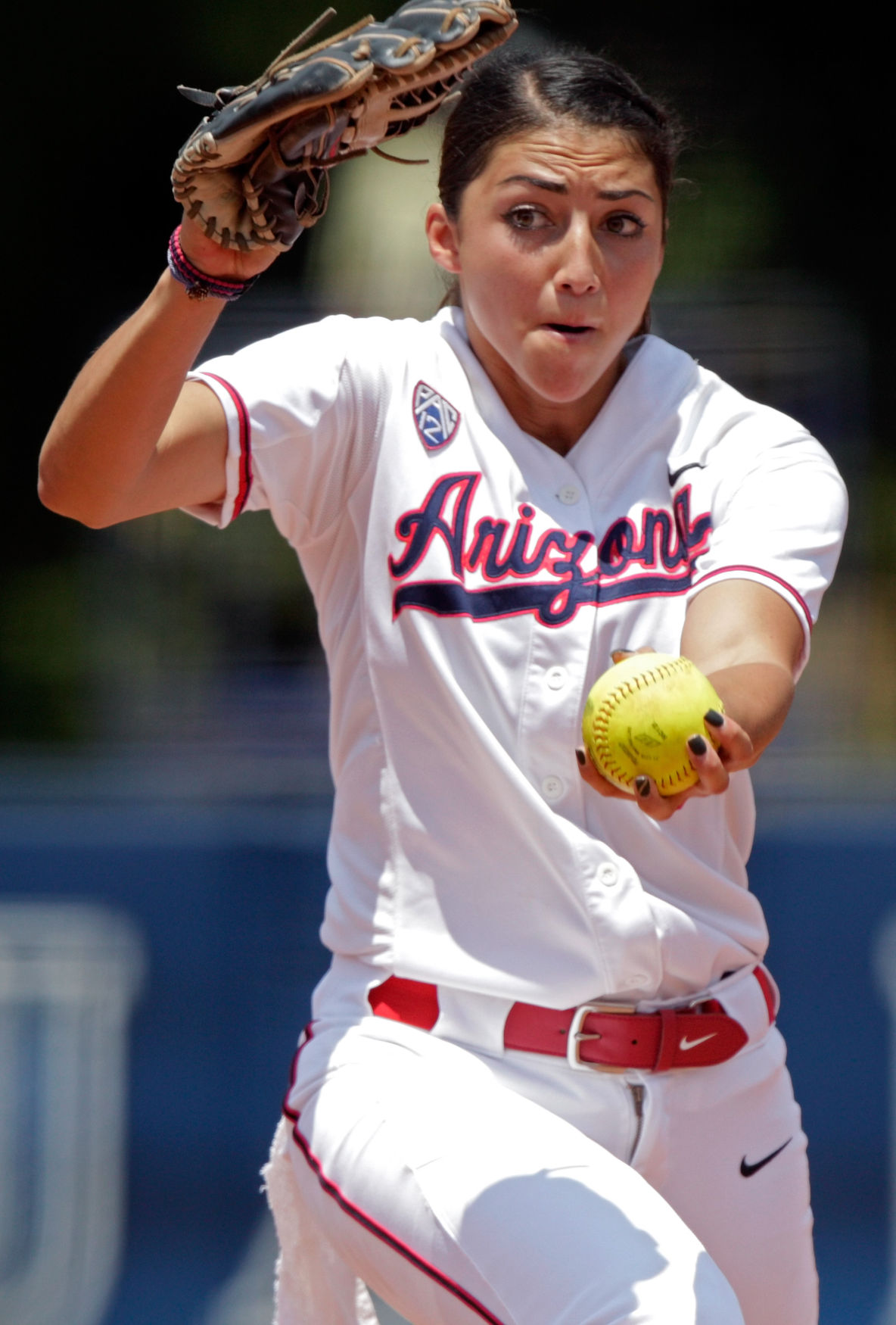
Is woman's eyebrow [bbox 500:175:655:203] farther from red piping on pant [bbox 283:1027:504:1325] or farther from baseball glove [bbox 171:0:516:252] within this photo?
red piping on pant [bbox 283:1027:504:1325]

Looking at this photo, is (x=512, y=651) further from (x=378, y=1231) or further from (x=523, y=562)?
(x=378, y=1231)

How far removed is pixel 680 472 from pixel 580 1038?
0.67 meters

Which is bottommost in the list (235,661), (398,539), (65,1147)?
(65,1147)

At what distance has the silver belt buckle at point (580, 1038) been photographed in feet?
5.70

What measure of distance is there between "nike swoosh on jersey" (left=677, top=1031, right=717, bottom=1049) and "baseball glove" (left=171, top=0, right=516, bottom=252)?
3.10 ft

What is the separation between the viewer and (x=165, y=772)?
4.04m

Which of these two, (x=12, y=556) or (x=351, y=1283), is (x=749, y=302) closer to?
(x=12, y=556)

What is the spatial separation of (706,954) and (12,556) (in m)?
3.00

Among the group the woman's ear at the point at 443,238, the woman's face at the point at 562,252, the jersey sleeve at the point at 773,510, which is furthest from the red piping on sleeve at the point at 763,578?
the woman's ear at the point at 443,238

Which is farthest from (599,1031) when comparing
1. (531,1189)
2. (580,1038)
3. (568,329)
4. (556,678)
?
(568,329)

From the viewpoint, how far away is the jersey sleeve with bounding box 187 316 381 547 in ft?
5.91

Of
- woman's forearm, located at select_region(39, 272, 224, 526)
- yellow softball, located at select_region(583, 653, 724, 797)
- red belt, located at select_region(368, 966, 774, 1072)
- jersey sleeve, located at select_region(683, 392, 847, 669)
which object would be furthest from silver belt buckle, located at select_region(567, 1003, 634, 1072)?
woman's forearm, located at select_region(39, 272, 224, 526)

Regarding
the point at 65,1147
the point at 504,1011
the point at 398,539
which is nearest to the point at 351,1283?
the point at 504,1011

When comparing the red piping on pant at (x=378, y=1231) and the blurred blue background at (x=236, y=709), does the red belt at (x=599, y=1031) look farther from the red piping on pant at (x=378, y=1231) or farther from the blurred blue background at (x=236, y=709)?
the blurred blue background at (x=236, y=709)
